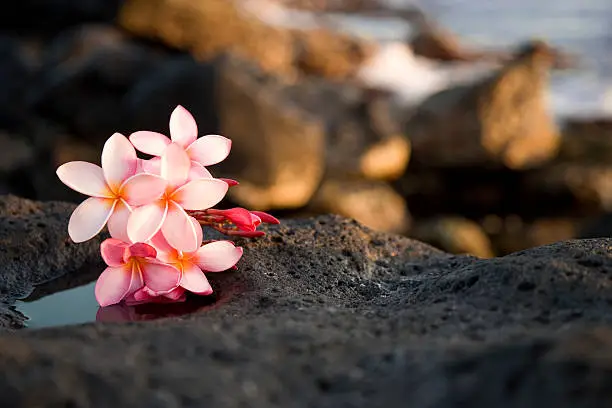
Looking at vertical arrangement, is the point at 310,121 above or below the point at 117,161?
below

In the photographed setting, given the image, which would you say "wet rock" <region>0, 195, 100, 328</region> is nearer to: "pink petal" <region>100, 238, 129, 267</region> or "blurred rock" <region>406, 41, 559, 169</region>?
"pink petal" <region>100, 238, 129, 267</region>

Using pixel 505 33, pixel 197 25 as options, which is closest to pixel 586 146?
pixel 197 25

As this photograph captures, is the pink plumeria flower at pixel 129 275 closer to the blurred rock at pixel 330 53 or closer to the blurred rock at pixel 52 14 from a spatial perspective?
the blurred rock at pixel 52 14

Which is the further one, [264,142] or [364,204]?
[364,204]

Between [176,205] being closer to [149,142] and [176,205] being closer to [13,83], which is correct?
[149,142]

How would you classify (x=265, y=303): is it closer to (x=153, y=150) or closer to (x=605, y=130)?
(x=153, y=150)

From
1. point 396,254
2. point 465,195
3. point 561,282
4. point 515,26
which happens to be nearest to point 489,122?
point 465,195
